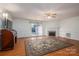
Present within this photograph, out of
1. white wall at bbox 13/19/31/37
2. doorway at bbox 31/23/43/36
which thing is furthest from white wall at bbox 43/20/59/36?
white wall at bbox 13/19/31/37

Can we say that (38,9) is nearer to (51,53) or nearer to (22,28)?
(22,28)

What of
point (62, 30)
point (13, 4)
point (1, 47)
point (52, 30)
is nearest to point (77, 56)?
point (62, 30)

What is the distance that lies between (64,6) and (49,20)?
0.38 m

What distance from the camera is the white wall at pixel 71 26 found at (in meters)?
1.88

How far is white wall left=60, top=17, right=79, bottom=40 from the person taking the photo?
6.15 ft

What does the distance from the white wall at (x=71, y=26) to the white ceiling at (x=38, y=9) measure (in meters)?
0.09

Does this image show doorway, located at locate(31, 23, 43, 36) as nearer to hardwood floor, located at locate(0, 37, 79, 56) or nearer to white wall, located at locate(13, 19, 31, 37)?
white wall, located at locate(13, 19, 31, 37)

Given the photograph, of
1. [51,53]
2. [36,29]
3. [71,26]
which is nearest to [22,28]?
[36,29]

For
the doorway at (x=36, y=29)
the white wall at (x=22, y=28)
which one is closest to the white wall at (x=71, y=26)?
the doorway at (x=36, y=29)

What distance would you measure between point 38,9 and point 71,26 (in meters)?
0.72

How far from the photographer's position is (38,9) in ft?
6.07

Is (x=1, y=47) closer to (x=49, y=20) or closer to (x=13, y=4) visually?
(x=13, y=4)

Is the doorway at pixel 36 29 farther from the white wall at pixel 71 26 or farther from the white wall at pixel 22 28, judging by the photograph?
the white wall at pixel 71 26

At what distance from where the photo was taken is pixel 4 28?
1.81 meters
